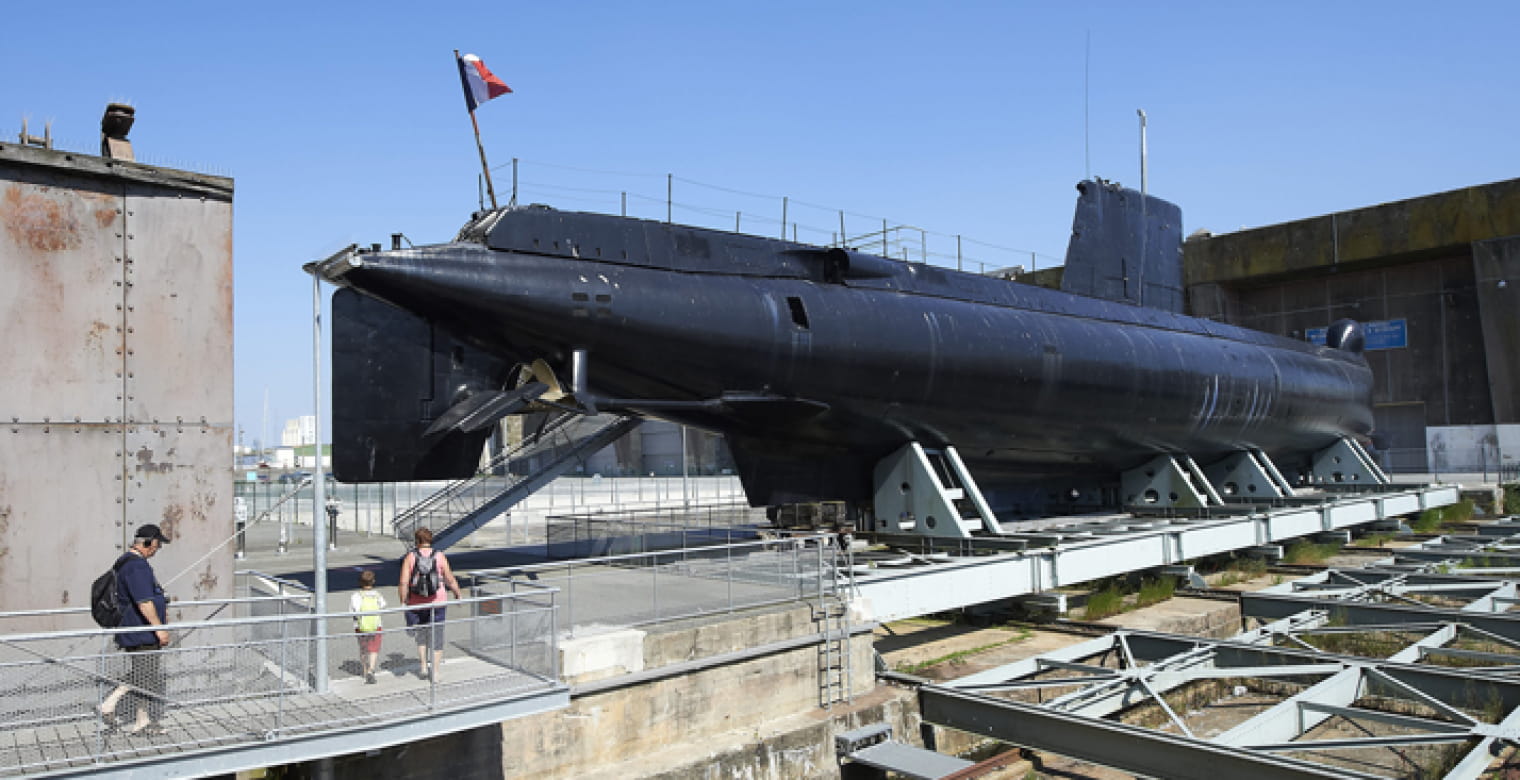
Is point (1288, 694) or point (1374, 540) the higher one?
point (1374, 540)

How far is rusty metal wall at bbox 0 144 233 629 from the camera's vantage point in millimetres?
7711

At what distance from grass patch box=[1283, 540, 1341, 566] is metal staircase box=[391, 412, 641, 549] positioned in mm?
14791

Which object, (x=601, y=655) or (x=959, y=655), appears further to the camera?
(x=959, y=655)

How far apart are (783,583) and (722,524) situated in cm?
1130

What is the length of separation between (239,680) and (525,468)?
39.4 feet

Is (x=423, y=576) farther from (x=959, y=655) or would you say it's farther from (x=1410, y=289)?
(x=1410, y=289)

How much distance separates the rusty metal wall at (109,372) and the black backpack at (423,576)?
143 cm

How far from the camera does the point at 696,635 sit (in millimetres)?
10328

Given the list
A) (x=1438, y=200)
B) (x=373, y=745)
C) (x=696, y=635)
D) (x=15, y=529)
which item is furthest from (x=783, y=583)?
(x=1438, y=200)

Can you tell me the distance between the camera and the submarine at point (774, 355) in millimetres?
12398

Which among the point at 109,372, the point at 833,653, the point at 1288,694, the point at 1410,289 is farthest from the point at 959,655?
the point at 1410,289

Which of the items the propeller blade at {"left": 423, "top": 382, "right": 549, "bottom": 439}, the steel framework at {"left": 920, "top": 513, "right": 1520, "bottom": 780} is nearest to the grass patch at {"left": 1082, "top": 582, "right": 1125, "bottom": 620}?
the steel framework at {"left": 920, "top": 513, "right": 1520, "bottom": 780}

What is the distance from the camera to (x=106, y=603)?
7.13 meters

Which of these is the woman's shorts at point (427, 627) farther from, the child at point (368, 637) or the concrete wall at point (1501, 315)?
the concrete wall at point (1501, 315)
